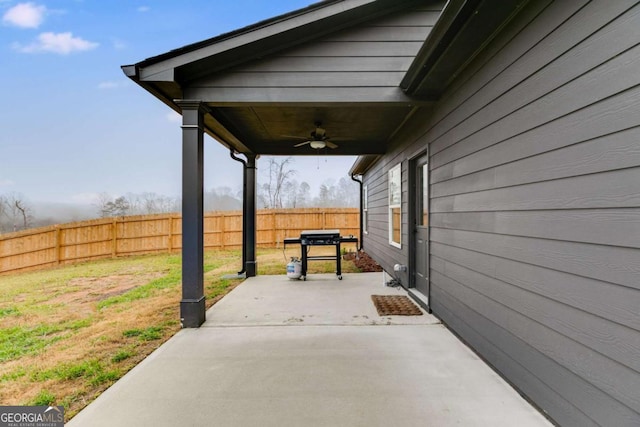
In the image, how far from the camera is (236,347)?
2953 millimetres

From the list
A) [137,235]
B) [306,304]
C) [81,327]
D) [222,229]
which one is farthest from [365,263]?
[137,235]

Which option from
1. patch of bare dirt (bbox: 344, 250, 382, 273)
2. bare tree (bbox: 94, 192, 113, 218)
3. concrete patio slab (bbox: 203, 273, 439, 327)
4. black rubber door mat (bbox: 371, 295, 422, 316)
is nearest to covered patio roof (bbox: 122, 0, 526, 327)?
concrete patio slab (bbox: 203, 273, 439, 327)

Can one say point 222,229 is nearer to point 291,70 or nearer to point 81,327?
point 81,327

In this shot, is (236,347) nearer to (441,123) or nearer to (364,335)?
(364,335)

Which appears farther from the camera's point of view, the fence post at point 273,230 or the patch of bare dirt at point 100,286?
the fence post at point 273,230

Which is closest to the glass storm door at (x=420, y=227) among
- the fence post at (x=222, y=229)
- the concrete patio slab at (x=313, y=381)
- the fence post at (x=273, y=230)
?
the concrete patio slab at (x=313, y=381)

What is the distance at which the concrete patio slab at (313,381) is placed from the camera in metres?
1.90

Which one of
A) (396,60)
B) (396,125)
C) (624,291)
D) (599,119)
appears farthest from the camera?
(396,125)

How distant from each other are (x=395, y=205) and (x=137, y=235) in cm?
936

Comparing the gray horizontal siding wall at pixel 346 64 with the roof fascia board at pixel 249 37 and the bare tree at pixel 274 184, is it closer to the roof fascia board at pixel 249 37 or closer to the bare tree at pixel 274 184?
the roof fascia board at pixel 249 37

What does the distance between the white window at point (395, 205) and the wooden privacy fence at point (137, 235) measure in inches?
254

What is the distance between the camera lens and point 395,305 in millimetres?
→ 4184

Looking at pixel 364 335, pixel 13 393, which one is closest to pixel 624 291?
pixel 364 335

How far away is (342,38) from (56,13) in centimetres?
1505
